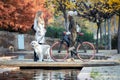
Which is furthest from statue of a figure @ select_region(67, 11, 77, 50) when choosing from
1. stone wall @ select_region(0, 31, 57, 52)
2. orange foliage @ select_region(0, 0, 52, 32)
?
stone wall @ select_region(0, 31, 57, 52)

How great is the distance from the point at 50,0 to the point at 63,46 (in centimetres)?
2747

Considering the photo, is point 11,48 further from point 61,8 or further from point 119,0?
point 119,0

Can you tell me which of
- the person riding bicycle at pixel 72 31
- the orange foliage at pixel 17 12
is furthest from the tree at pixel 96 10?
the person riding bicycle at pixel 72 31

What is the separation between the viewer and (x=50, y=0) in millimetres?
47938

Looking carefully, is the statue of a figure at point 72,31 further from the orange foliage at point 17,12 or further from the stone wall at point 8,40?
the stone wall at point 8,40

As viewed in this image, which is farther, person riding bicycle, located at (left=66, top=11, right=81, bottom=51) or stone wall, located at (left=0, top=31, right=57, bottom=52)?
stone wall, located at (left=0, top=31, right=57, bottom=52)

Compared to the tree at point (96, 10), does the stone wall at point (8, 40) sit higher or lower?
lower

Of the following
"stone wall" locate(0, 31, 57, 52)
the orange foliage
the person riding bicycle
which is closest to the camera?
the person riding bicycle

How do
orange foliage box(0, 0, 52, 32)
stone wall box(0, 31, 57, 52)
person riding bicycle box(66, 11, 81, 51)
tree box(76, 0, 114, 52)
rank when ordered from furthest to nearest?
stone wall box(0, 31, 57, 52), tree box(76, 0, 114, 52), orange foliage box(0, 0, 52, 32), person riding bicycle box(66, 11, 81, 51)

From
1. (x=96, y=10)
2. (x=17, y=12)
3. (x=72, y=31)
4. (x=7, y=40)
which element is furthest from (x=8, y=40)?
(x=72, y=31)

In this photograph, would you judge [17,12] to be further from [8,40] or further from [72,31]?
[72,31]

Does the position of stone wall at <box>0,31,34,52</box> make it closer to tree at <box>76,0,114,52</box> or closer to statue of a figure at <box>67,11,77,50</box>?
tree at <box>76,0,114,52</box>

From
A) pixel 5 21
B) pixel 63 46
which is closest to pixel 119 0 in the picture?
pixel 63 46

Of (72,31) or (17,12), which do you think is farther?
(17,12)
